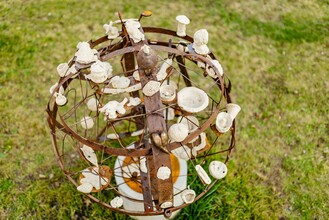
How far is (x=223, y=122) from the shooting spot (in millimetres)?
3039

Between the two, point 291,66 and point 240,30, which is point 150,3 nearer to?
point 240,30

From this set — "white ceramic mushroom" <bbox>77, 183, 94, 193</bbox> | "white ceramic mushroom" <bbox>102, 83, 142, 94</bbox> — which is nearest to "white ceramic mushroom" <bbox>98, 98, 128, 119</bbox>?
"white ceramic mushroom" <bbox>102, 83, 142, 94</bbox>

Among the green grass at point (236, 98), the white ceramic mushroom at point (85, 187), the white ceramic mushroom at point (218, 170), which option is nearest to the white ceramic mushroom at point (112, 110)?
the white ceramic mushroom at point (85, 187)

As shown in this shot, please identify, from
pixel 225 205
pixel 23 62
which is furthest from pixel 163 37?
pixel 225 205

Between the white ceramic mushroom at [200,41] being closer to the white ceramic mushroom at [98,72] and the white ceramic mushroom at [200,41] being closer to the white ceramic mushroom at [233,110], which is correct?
the white ceramic mushroom at [233,110]

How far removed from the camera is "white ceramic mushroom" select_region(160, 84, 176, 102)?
3.06 meters

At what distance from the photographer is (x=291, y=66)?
18.5ft

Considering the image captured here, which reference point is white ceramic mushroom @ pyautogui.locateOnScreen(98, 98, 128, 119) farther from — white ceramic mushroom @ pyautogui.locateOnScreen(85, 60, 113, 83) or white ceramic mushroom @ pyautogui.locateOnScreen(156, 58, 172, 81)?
white ceramic mushroom @ pyautogui.locateOnScreen(156, 58, 172, 81)

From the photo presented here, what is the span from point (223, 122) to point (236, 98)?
2.30m

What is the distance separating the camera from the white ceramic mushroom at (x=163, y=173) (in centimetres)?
257

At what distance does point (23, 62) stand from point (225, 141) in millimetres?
3088

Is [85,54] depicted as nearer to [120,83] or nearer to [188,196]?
[120,83]

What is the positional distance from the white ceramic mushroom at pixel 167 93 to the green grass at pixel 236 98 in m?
1.54

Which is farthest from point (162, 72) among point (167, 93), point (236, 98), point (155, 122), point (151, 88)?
point (236, 98)
